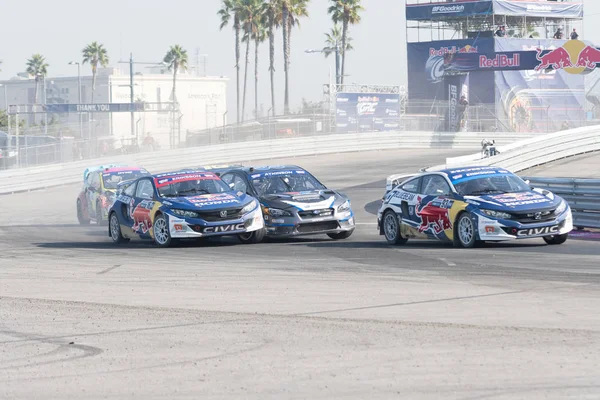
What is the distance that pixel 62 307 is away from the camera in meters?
10.1

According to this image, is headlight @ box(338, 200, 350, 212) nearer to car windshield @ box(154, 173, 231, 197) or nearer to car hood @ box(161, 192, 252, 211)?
car hood @ box(161, 192, 252, 211)

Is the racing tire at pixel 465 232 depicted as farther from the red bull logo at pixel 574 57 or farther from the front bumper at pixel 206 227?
the red bull logo at pixel 574 57

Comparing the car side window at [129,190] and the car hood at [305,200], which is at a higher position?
the car side window at [129,190]

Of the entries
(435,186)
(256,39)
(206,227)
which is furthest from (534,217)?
(256,39)

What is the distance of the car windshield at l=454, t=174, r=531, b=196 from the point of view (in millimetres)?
15789

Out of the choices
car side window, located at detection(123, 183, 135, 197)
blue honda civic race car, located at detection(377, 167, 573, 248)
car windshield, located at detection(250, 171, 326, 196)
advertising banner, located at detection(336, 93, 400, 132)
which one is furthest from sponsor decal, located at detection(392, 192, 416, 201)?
advertising banner, located at detection(336, 93, 400, 132)

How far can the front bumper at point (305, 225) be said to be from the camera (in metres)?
17.2

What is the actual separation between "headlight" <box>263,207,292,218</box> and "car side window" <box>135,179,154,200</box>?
2071mm

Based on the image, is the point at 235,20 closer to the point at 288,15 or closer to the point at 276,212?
the point at 288,15

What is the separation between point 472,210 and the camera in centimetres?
1520

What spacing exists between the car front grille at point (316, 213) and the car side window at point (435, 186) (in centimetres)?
177

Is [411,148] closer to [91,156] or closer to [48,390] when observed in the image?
[91,156]

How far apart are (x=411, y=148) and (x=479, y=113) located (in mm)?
5182

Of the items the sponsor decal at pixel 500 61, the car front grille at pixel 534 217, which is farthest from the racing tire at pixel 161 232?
the sponsor decal at pixel 500 61
